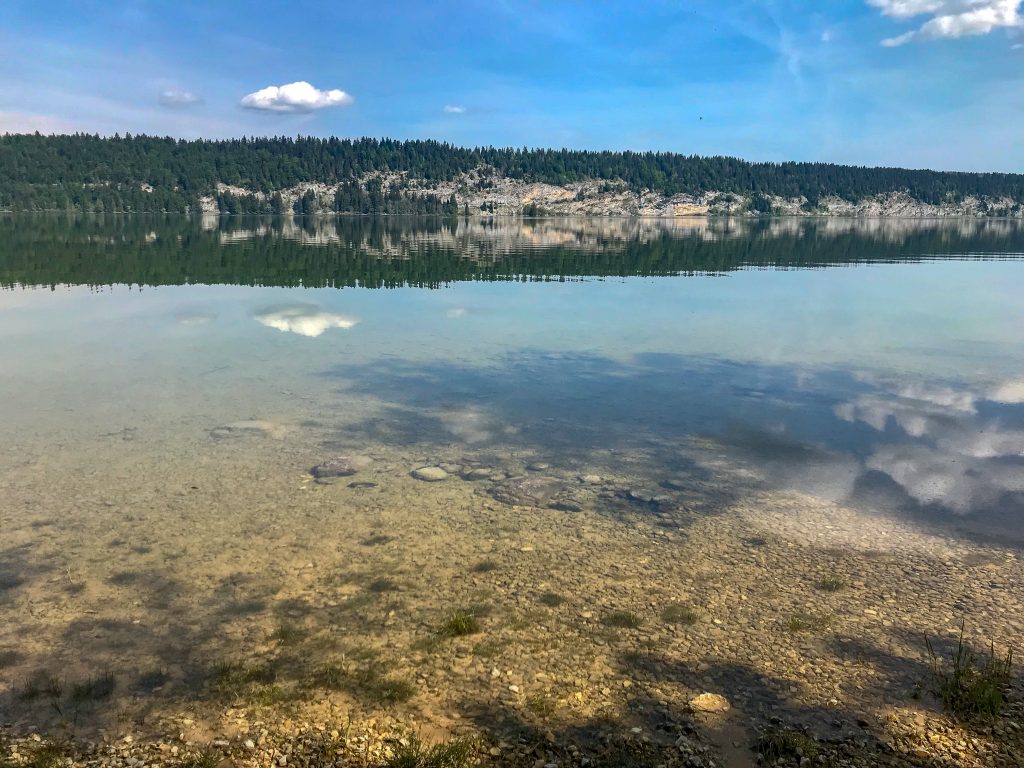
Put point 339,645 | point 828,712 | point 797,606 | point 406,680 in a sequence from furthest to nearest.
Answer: point 797,606 < point 339,645 < point 406,680 < point 828,712

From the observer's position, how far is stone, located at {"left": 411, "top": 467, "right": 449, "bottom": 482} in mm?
14008

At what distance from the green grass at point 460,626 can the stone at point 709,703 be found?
2795 mm

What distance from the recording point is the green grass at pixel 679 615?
9109mm

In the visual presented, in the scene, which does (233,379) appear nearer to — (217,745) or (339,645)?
(339,645)

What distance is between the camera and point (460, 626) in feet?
29.1

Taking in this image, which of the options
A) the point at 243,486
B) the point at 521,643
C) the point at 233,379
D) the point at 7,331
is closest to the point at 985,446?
the point at 521,643

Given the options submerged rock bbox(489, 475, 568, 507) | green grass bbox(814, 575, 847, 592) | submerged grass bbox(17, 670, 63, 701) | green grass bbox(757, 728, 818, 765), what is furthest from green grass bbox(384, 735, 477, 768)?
submerged rock bbox(489, 475, 568, 507)

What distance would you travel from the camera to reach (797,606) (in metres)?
9.50

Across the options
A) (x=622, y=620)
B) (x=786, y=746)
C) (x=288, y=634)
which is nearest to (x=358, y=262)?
(x=288, y=634)

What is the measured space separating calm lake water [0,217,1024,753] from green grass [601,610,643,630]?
4.1 inches

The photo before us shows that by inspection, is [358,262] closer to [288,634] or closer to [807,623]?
[288,634]

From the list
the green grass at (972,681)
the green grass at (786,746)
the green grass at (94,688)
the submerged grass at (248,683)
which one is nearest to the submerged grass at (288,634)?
the submerged grass at (248,683)

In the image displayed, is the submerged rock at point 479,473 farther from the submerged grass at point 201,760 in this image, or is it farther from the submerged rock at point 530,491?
the submerged grass at point 201,760

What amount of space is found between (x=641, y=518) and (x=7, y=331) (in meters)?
28.3
